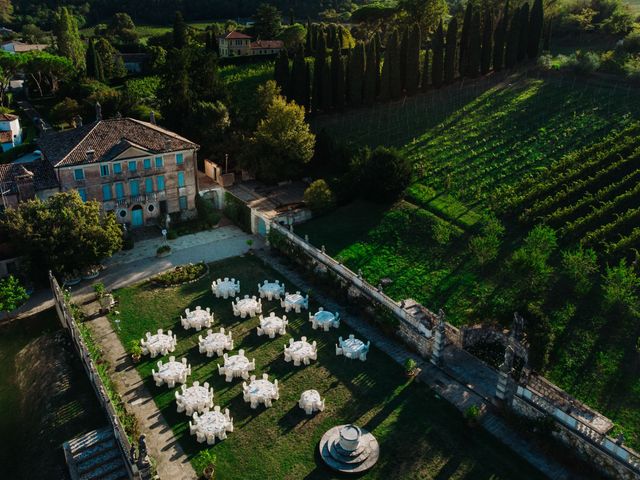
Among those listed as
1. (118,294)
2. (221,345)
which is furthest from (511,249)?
(118,294)

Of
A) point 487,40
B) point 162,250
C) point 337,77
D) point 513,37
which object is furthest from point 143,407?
point 513,37

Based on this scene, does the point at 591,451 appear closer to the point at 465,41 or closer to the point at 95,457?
the point at 95,457

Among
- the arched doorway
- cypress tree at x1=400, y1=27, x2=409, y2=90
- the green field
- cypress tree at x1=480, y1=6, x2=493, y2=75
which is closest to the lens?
the green field

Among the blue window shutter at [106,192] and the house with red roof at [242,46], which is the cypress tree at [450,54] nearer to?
the house with red roof at [242,46]

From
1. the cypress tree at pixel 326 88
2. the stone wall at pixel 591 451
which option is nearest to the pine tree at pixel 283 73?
the cypress tree at pixel 326 88

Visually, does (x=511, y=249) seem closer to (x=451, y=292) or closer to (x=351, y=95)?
(x=451, y=292)

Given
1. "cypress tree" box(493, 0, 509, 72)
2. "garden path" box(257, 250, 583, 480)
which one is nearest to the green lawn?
"garden path" box(257, 250, 583, 480)

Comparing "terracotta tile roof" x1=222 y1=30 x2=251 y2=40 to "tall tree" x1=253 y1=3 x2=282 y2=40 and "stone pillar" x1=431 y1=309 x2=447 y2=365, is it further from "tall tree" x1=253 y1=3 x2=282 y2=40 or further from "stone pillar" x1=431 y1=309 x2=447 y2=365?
"stone pillar" x1=431 y1=309 x2=447 y2=365
